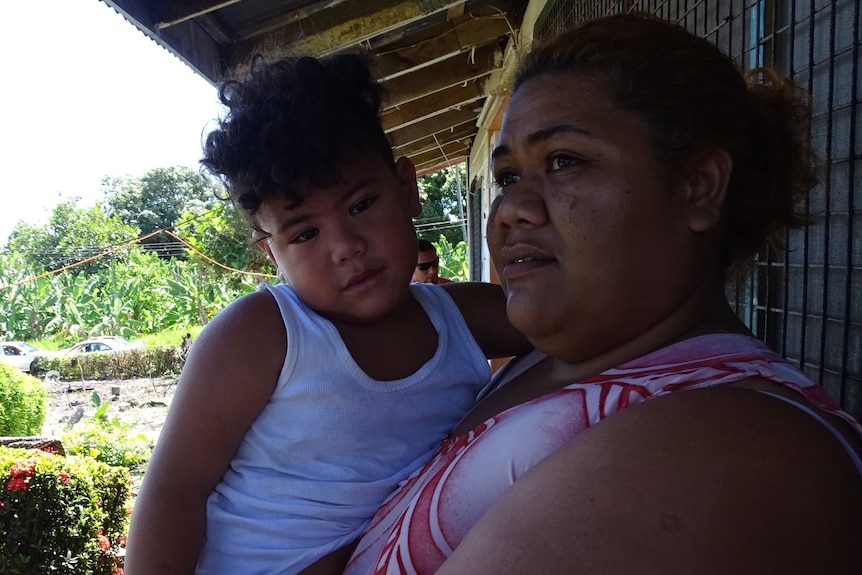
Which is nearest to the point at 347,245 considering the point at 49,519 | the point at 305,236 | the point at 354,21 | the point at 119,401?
the point at 305,236

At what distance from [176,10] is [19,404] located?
30.4 ft

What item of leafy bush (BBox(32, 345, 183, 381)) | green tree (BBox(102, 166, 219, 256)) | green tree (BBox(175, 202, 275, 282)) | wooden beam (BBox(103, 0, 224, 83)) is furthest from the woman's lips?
green tree (BBox(102, 166, 219, 256))

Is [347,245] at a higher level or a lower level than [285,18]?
lower

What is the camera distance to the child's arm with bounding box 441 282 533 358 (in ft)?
5.54

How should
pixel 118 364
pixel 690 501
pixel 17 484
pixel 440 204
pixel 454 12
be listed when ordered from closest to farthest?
pixel 690 501 < pixel 454 12 < pixel 17 484 < pixel 118 364 < pixel 440 204

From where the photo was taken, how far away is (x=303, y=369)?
1320 millimetres

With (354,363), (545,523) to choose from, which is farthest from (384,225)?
(545,523)

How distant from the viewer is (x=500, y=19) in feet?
15.1

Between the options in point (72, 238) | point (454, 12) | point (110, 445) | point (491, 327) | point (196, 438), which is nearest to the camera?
point (196, 438)

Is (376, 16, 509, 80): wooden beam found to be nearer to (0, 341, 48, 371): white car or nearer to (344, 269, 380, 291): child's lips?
(344, 269, 380, 291): child's lips

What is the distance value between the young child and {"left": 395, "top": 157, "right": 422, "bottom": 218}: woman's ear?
0.21ft

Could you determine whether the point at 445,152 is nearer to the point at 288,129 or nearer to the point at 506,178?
the point at 288,129

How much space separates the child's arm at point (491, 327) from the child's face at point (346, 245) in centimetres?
26

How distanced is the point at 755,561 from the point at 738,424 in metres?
0.15
